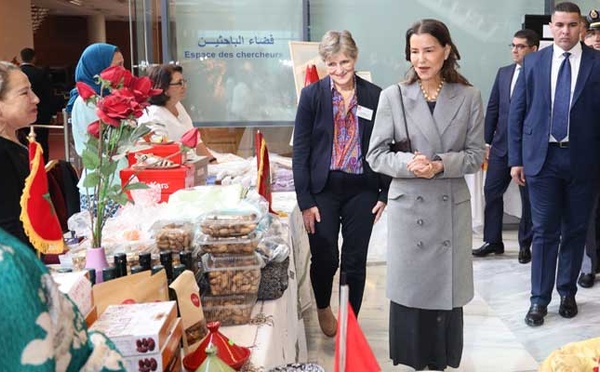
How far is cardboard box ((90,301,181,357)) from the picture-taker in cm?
96

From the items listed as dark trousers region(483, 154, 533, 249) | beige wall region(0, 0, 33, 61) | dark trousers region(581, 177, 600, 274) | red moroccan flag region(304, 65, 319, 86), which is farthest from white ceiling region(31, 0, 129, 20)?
dark trousers region(581, 177, 600, 274)

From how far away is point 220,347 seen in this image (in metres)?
1.20

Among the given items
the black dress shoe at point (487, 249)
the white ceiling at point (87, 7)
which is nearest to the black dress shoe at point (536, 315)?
the black dress shoe at point (487, 249)

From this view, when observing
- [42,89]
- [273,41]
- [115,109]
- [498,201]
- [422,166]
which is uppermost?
[273,41]

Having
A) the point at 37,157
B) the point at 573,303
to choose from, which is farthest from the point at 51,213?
the point at 573,303

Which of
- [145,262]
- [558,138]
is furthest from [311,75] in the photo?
[145,262]

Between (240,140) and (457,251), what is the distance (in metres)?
3.64

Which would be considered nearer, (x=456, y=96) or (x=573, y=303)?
(x=456, y=96)

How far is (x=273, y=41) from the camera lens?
5.73 meters

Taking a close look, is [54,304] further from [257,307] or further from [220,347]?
[257,307]

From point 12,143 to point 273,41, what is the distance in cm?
366

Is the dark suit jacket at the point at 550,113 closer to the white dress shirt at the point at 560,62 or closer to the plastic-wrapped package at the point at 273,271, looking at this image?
the white dress shirt at the point at 560,62

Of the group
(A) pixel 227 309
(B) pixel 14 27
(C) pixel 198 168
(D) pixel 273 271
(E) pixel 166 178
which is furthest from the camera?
(B) pixel 14 27

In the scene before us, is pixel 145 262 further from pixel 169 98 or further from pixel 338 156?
pixel 169 98
